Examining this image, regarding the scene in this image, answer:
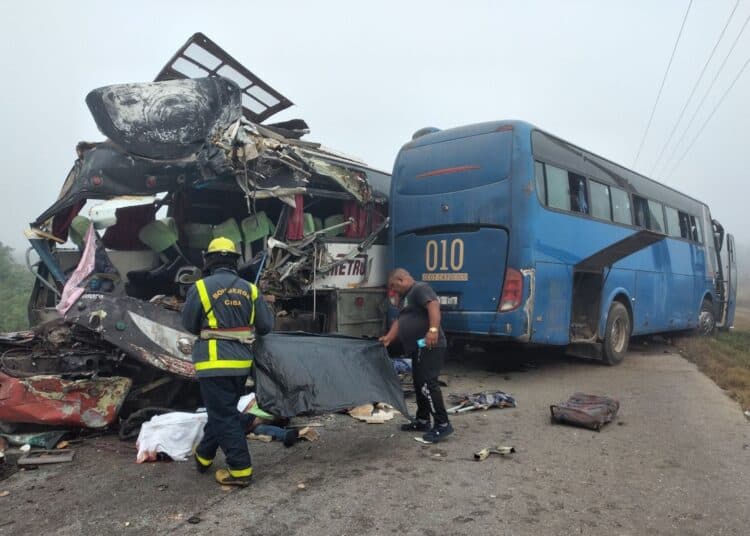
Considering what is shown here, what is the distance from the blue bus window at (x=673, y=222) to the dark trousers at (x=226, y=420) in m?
9.47

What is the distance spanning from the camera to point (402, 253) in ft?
26.0

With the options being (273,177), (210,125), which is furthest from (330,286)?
(210,125)

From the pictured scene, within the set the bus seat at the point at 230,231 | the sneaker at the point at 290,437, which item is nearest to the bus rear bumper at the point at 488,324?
the bus seat at the point at 230,231

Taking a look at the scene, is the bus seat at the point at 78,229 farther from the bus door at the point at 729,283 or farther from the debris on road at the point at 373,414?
the bus door at the point at 729,283

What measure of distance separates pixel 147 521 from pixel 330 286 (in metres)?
4.63

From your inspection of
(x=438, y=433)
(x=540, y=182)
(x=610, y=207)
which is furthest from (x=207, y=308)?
(x=610, y=207)

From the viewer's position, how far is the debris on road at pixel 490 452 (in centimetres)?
419

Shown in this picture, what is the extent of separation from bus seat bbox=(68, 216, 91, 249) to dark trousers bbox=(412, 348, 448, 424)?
3.82 metres

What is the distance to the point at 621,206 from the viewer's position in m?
8.93

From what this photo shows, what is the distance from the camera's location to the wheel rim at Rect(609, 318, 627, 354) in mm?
8977

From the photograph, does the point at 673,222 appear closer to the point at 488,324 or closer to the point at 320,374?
the point at 488,324

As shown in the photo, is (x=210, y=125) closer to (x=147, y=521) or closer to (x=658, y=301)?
(x=147, y=521)

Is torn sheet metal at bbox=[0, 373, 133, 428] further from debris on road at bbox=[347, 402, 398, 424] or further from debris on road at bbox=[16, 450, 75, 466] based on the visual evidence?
debris on road at bbox=[347, 402, 398, 424]

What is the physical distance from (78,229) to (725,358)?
380 inches
